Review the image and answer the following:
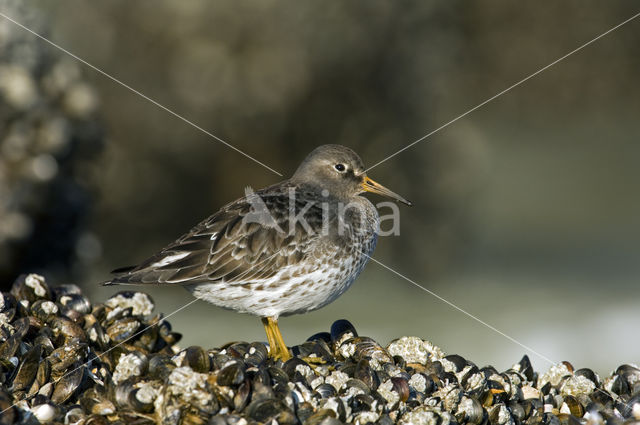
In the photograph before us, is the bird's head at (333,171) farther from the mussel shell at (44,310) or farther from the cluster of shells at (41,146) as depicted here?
the cluster of shells at (41,146)

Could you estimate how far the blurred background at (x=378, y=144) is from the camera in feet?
25.7

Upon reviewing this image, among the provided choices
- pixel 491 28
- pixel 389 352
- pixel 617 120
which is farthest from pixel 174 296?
pixel 617 120

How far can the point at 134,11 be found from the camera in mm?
8867

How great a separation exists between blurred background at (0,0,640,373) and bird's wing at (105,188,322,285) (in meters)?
2.66

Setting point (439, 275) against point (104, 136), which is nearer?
point (104, 136)

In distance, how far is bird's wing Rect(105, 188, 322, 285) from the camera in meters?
5.23

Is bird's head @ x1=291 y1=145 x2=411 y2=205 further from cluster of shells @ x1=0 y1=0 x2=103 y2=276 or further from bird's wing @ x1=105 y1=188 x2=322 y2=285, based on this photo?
cluster of shells @ x1=0 y1=0 x2=103 y2=276

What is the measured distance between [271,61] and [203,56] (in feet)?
2.77

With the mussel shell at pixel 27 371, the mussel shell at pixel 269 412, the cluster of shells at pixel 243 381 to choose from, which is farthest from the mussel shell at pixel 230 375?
the mussel shell at pixel 27 371

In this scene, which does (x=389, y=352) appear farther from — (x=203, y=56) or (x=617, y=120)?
(x=617, y=120)

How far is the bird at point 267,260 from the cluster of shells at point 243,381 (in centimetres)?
33

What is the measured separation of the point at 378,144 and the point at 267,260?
4.61 metres

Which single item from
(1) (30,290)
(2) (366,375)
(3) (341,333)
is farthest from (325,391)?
(1) (30,290)
